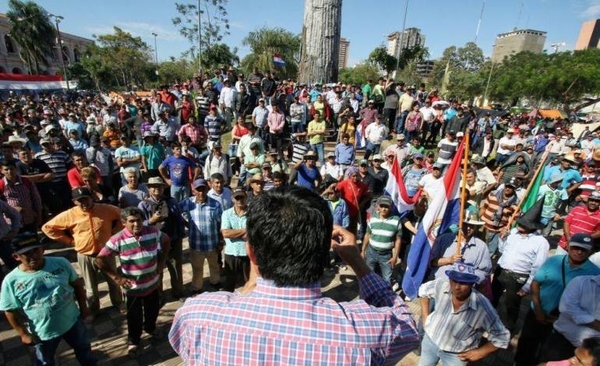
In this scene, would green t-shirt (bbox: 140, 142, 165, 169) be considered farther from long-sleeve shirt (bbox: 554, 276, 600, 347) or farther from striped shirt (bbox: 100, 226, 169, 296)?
long-sleeve shirt (bbox: 554, 276, 600, 347)

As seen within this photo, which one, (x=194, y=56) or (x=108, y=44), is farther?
(x=108, y=44)

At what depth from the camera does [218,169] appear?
6.68m

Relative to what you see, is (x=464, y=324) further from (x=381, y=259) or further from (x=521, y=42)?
(x=521, y=42)

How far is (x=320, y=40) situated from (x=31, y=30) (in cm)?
4974

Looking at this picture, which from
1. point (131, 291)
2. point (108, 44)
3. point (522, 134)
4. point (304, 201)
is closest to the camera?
point (304, 201)

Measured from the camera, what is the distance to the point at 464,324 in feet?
9.33

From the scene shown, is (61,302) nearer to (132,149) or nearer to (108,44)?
(132,149)

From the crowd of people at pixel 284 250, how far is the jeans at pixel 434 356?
2 cm

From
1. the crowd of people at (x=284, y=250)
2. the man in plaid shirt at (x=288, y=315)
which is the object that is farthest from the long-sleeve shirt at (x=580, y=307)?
the man in plaid shirt at (x=288, y=315)

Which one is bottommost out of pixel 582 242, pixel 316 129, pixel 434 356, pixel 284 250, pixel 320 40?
pixel 434 356

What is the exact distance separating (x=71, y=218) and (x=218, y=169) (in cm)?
300

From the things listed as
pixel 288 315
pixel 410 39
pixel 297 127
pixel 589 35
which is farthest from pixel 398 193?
pixel 589 35

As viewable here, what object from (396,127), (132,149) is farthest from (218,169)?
(396,127)

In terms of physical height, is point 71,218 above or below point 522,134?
below
